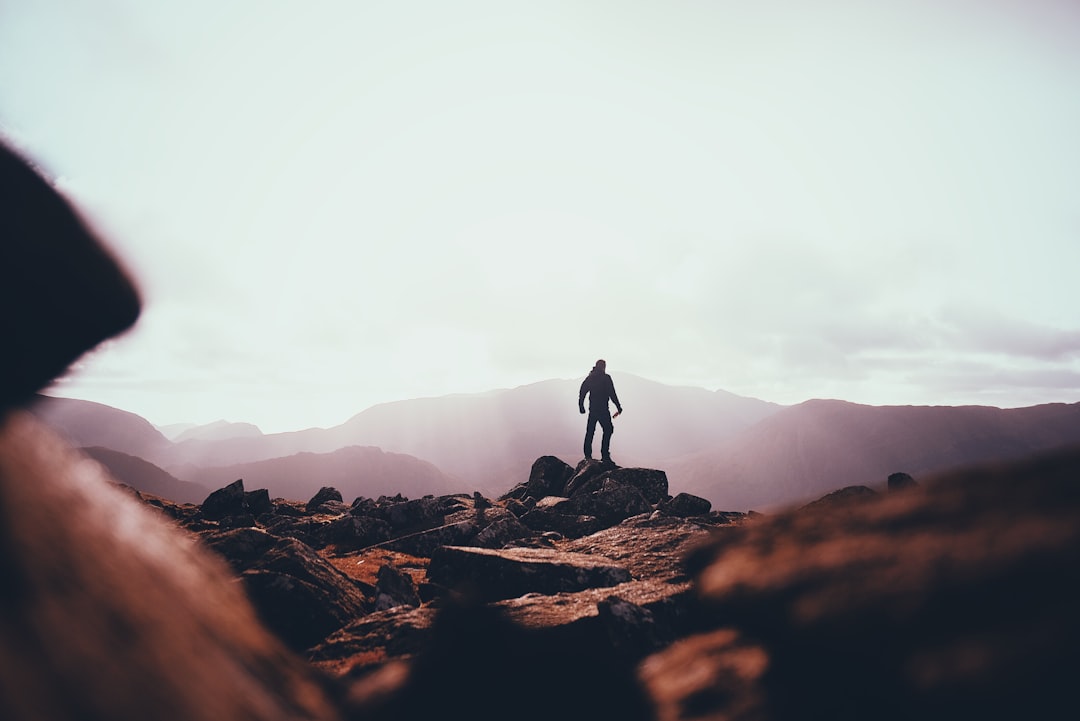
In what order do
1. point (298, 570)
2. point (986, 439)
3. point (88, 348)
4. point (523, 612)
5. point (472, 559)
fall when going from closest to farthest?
point (88, 348) → point (523, 612) → point (298, 570) → point (472, 559) → point (986, 439)

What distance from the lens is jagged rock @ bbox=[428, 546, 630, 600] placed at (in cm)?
788

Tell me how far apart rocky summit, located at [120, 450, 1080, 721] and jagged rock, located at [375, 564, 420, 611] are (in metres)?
0.14

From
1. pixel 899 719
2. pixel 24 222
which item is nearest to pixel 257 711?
pixel 899 719

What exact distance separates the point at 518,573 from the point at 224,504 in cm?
1528

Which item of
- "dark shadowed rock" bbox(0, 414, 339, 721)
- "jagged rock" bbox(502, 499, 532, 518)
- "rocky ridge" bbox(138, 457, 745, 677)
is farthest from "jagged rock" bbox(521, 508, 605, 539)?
"dark shadowed rock" bbox(0, 414, 339, 721)

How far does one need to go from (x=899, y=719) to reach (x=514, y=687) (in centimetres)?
272

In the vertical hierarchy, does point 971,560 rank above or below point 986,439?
above

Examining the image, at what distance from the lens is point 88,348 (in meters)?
3.48

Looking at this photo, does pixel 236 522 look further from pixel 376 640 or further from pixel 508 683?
pixel 508 683

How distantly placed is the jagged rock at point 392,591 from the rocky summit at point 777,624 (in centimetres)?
14

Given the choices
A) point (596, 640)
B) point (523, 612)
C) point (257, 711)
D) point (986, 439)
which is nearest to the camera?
point (257, 711)

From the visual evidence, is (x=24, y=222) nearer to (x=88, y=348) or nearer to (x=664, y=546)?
(x=88, y=348)

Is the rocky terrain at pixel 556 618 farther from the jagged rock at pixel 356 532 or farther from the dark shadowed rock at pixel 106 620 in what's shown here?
the jagged rock at pixel 356 532

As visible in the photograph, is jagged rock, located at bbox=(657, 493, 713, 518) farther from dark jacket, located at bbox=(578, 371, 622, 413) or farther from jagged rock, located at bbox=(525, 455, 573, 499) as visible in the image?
jagged rock, located at bbox=(525, 455, 573, 499)
